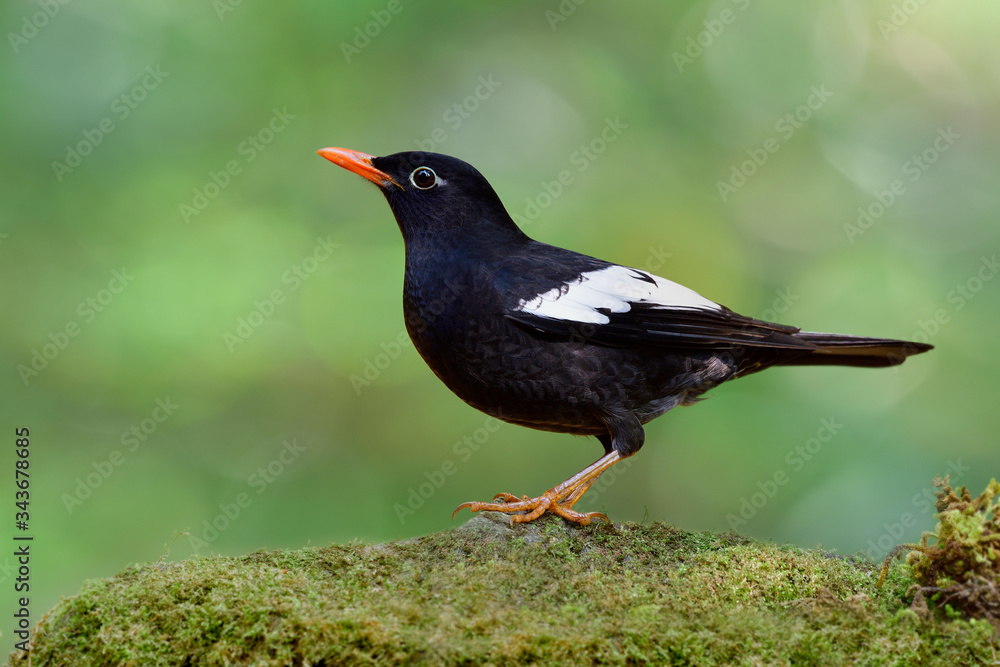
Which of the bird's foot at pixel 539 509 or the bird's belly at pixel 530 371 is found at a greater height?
the bird's belly at pixel 530 371

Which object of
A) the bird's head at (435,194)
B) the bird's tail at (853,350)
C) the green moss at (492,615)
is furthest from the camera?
the bird's tail at (853,350)

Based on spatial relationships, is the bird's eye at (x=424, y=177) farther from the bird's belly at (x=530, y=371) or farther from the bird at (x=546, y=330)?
the bird's belly at (x=530, y=371)

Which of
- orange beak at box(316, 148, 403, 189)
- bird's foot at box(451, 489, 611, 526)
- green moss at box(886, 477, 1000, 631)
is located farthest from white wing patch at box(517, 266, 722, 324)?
green moss at box(886, 477, 1000, 631)

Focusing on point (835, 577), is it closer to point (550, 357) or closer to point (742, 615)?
point (742, 615)

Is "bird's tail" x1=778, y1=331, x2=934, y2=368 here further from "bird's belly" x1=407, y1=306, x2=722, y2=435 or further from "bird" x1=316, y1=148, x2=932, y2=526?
"bird's belly" x1=407, y1=306, x2=722, y2=435

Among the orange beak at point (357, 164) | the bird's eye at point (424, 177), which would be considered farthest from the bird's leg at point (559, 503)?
the orange beak at point (357, 164)

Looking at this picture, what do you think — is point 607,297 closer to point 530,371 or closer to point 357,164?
point 530,371
